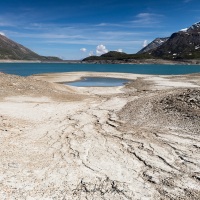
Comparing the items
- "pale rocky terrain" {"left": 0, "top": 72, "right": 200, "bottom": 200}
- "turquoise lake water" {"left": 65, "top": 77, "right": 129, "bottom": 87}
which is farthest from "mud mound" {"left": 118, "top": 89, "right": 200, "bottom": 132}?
"turquoise lake water" {"left": 65, "top": 77, "right": 129, "bottom": 87}

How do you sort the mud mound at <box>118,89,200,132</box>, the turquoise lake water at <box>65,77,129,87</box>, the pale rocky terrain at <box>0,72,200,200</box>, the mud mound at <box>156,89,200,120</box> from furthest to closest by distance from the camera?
the turquoise lake water at <box>65,77,129,87</box>
the mud mound at <box>156,89,200,120</box>
the mud mound at <box>118,89,200,132</box>
the pale rocky terrain at <box>0,72,200,200</box>

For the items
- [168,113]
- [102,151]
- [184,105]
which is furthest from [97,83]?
[102,151]

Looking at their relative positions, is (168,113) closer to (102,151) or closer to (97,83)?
(102,151)

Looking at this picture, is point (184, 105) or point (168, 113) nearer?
point (168, 113)

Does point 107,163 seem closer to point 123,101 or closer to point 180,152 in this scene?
point 180,152

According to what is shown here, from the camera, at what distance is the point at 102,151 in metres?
15.1

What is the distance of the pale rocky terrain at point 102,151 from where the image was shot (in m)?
11.0

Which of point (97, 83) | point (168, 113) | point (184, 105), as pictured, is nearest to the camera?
point (168, 113)

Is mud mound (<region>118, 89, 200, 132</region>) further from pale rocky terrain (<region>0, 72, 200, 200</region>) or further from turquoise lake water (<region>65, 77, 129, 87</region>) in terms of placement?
turquoise lake water (<region>65, 77, 129, 87</region>)

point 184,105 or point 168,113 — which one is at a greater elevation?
point 184,105

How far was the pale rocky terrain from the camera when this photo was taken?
11023 mm

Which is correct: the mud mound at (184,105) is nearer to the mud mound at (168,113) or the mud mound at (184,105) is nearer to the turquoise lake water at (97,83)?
the mud mound at (168,113)

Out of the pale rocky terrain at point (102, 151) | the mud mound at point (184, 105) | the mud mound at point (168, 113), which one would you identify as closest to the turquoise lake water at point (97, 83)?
the mud mound at point (168, 113)

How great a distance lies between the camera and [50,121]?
21438mm
